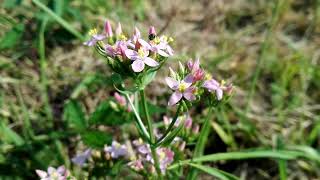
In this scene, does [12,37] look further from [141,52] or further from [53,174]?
[141,52]

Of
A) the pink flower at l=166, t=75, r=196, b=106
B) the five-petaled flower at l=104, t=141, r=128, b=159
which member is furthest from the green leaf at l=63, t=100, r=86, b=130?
the pink flower at l=166, t=75, r=196, b=106

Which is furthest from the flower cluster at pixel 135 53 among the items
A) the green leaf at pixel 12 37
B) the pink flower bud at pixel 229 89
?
the green leaf at pixel 12 37

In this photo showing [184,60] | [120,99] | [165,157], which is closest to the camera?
[165,157]

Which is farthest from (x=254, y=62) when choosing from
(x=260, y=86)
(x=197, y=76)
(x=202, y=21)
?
(x=197, y=76)

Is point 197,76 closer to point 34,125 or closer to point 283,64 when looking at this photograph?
point 34,125

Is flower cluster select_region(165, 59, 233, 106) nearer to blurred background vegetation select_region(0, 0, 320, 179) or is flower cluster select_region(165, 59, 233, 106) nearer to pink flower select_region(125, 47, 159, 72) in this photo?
pink flower select_region(125, 47, 159, 72)

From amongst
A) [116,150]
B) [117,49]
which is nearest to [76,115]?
[116,150]

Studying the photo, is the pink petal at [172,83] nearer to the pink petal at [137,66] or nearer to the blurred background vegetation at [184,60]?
the pink petal at [137,66]
